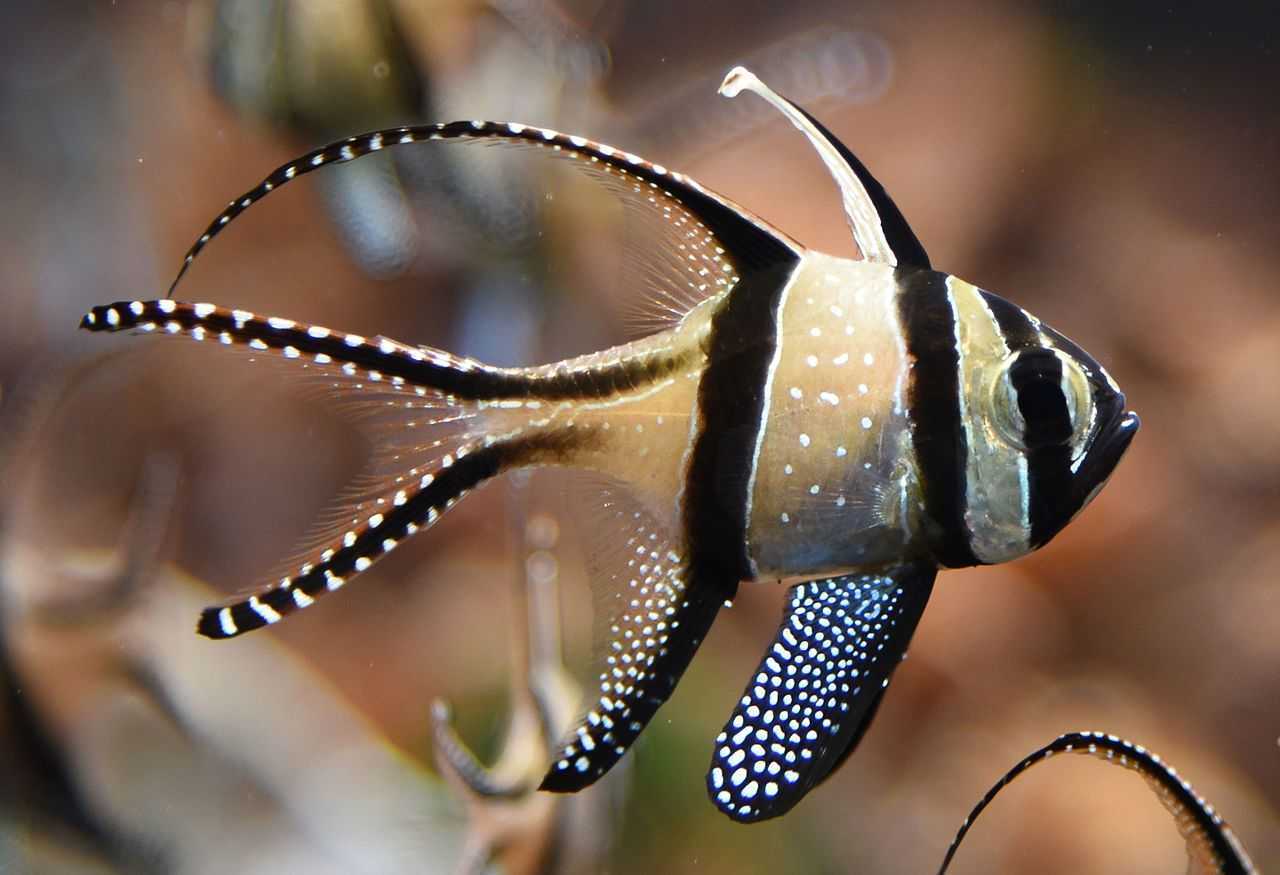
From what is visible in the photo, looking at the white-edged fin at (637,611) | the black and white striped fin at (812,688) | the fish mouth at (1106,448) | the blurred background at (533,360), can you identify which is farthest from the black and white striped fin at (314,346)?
the blurred background at (533,360)

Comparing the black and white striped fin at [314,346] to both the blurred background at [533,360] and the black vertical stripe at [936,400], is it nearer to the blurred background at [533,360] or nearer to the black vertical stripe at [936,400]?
the black vertical stripe at [936,400]

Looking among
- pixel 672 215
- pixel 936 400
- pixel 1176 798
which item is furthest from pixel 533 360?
pixel 1176 798

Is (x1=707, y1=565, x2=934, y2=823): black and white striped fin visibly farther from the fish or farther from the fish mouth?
the fish mouth

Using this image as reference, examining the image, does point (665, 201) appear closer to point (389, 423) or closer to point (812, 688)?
point (389, 423)

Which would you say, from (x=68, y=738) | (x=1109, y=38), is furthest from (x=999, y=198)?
(x=68, y=738)

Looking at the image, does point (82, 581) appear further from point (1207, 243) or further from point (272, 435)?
point (1207, 243)
